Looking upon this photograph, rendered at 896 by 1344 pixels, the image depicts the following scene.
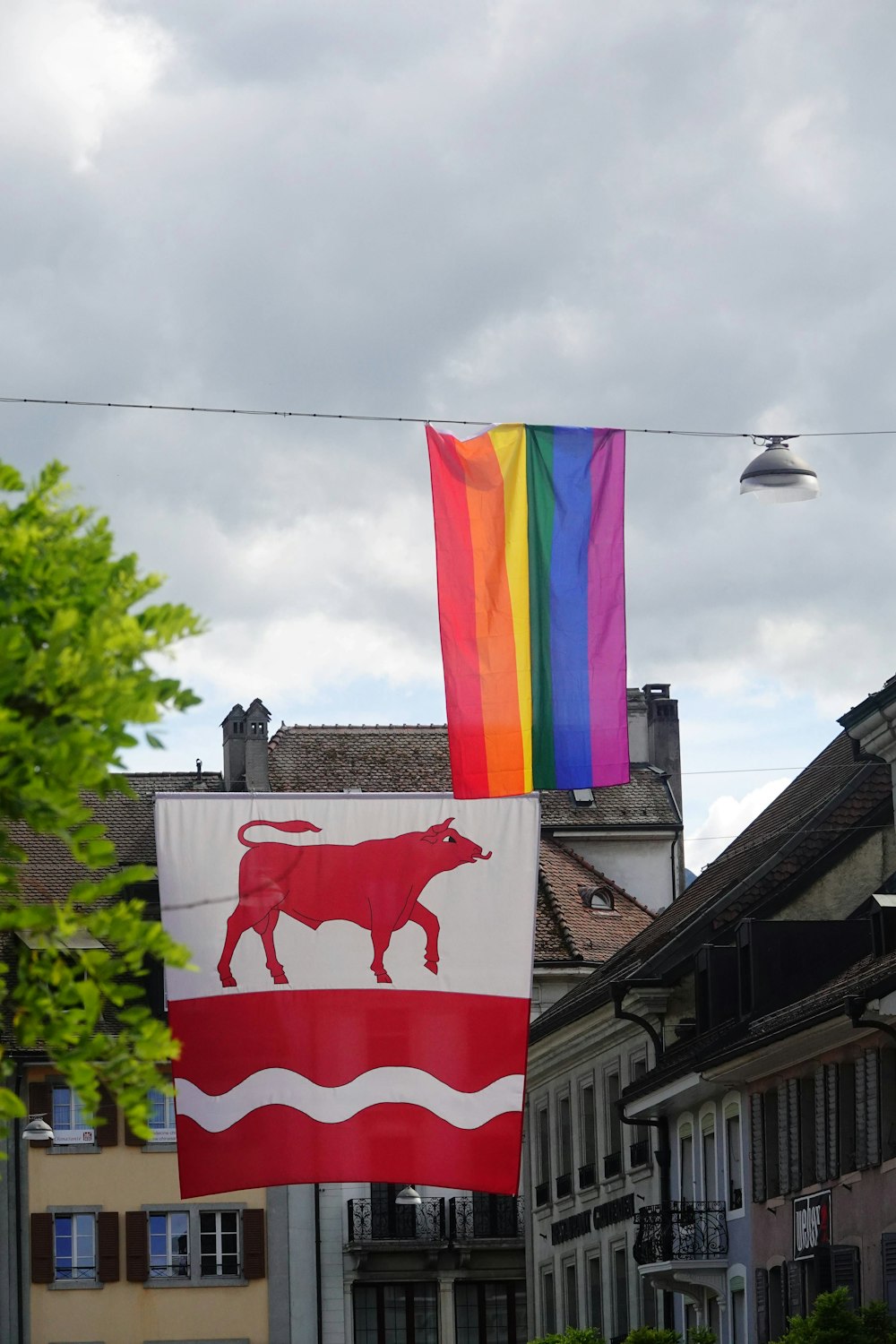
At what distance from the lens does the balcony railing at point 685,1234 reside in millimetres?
41188

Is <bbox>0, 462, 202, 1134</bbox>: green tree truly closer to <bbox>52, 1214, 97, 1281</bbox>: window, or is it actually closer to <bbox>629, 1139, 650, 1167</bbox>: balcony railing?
<bbox>629, 1139, 650, 1167</bbox>: balcony railing

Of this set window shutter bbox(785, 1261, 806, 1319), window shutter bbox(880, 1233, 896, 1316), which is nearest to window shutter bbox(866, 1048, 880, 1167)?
window shutter bbox(880, 1233, 896, 1316)

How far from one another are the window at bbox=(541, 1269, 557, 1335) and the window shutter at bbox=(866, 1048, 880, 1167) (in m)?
20.9

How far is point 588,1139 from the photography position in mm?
52094

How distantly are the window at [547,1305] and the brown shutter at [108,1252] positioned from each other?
11257 millimetres

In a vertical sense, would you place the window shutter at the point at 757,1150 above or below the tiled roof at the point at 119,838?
below

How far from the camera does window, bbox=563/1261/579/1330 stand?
2047 inches

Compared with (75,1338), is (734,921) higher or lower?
higher

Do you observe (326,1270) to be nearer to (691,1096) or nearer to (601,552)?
(691,1096)

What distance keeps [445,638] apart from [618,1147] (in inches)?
1073

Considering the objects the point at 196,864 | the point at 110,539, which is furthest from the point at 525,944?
the point at 110,539

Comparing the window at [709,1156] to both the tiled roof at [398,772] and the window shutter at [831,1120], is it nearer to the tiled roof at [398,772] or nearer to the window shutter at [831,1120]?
the window shutter at [831,1120]

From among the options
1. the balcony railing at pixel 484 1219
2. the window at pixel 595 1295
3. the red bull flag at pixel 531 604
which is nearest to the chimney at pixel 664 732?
the balcony railing at pixel 484 1219

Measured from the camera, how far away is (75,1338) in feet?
200
